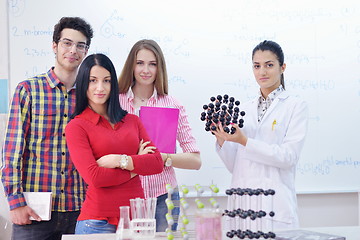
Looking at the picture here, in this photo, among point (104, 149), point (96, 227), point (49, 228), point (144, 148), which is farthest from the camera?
point (49, 228)

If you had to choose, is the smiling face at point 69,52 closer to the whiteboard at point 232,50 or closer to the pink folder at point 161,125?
the pink folder at point 161,125

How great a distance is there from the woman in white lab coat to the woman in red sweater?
1.52 ft

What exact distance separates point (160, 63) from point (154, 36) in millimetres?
940

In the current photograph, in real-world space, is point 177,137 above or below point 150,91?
below

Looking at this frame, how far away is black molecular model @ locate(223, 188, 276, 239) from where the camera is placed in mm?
1550

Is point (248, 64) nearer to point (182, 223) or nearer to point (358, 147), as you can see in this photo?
point (358, 147)

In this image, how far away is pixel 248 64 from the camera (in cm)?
345

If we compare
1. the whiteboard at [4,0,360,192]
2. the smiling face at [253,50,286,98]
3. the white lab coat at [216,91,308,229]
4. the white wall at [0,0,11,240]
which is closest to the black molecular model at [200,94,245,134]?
the white lab coat at [216,91,308,229]

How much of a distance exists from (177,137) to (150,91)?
1.04ft

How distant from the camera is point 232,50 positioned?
344cm

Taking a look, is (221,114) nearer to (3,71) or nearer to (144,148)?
(144,148)

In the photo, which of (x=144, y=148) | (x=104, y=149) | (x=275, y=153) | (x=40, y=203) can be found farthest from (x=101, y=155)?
(x=275, y=153)

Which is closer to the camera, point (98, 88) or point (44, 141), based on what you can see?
point (98, 88)

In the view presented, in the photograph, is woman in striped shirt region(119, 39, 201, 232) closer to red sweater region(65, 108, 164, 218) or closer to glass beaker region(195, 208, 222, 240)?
red sweater region(65, 108, 164, 218)
